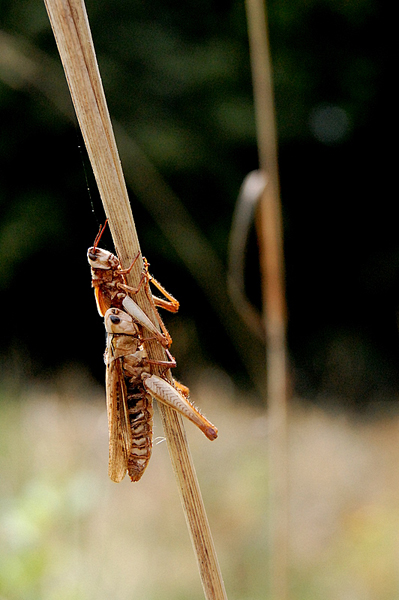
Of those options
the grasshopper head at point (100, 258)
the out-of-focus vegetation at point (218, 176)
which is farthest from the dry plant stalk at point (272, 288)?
the out-of-focus vegetation at point (218, 176)

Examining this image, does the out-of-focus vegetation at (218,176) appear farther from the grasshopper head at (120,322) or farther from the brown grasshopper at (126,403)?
the grasshopper head at (120,322)

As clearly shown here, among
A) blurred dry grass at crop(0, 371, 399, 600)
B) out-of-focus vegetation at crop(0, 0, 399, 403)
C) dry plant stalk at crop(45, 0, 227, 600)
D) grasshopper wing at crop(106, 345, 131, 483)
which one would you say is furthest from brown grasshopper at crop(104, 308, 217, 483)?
out-of-focus vegetation at crop(0, 0, 399, 403)

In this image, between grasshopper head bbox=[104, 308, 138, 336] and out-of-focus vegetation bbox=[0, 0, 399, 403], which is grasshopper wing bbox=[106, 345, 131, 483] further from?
out-of-focus vegetation bbox=[0, 0, 399, 403]

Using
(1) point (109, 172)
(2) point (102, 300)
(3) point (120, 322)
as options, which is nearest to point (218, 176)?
(2) point (102, 300)

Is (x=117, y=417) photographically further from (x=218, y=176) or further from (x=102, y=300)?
(x=218, y=176)

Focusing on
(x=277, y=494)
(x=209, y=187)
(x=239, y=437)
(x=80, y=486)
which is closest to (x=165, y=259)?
(x=209, y=187)

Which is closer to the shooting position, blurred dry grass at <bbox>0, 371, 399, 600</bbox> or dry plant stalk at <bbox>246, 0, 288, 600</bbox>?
dry plant stalk at <bbox>246, 0, 288, 600</bbox>
